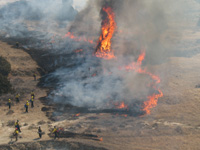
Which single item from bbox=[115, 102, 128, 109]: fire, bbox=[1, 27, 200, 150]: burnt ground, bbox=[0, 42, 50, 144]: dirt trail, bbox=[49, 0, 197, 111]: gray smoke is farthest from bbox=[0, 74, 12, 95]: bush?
bbox=[115, 102, 128, 109]: fire

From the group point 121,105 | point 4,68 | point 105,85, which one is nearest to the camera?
point 121,105

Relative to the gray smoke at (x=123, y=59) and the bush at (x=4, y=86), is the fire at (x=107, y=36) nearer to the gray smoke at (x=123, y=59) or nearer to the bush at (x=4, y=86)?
the gray smoke at (x=123, y=59)

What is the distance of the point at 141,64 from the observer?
3838cm

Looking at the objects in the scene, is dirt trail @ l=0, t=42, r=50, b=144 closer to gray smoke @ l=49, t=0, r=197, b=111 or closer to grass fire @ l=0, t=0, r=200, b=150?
grass fire @ l=0, t=0, r=200, b=150

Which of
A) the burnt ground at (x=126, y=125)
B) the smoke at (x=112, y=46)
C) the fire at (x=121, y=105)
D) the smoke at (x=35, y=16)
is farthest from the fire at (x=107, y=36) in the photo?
the smoke at (x=35, y=16)

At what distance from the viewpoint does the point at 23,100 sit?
25.2m

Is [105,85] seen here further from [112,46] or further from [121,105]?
[112,46]

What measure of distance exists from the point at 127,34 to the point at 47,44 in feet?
59.8

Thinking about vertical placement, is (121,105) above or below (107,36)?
below

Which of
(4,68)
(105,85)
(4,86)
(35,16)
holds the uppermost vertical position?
(35,16)

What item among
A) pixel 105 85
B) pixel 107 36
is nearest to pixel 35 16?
pixel 107 36

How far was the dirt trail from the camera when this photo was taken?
18.8 meters

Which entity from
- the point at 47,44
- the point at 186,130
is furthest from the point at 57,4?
the point at 186,130

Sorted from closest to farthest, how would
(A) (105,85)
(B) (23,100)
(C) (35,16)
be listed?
(B) (23,100) → (A) (105,85) → (C) (35,16)
